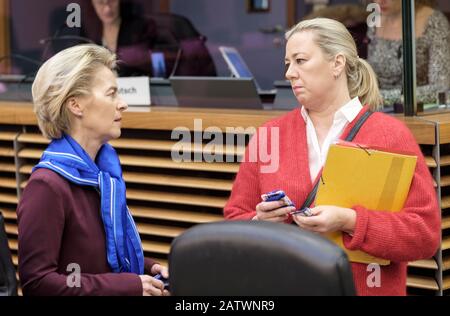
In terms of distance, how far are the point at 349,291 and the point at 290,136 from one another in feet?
3.42

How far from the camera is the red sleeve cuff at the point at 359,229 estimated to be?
2.55 m

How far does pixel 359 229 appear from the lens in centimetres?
255

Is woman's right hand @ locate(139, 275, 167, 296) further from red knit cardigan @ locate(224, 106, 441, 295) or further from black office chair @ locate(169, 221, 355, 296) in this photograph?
black office chair @ locate(169, 221, 355, 296)

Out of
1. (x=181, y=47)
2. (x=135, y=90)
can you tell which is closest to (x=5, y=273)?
(x=135, y=90)

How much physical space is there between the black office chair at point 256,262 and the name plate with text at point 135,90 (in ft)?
10.7

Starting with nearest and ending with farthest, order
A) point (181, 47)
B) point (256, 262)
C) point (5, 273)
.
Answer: point (256, 262) → point (5, 273) → point (181, 47)

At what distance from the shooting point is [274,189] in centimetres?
275

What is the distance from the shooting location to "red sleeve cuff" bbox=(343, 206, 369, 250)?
2551mm

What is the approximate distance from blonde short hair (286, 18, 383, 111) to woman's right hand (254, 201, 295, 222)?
49 cm

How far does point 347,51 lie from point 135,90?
2.60 metres

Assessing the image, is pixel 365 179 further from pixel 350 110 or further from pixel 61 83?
pixel 61 83

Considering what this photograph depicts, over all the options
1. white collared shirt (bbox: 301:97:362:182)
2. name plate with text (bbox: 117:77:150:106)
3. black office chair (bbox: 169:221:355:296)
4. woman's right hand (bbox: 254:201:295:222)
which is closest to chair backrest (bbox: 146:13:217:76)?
name plate with text (bbox: 117:77:150:106)
